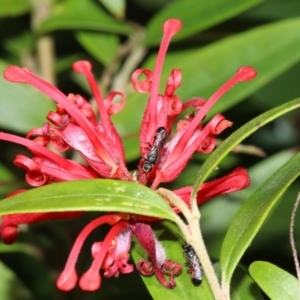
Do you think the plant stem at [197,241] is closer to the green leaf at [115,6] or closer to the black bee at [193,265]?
the black bee at [193,265]

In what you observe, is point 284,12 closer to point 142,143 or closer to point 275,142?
point 275,142

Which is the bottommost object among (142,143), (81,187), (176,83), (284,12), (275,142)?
(81,187)

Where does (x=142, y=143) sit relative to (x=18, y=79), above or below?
below

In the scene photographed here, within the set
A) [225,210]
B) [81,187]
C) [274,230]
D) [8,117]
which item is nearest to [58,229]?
[8,117]

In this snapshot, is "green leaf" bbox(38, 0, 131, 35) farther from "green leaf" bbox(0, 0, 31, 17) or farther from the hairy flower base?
the hairy flower base

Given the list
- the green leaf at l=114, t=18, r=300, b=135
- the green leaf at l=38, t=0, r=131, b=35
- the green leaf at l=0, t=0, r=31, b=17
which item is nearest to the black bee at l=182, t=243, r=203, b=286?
the green leaf at l=114, t=18, r=300, b=135

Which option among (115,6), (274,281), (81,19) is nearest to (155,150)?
(274,281)
